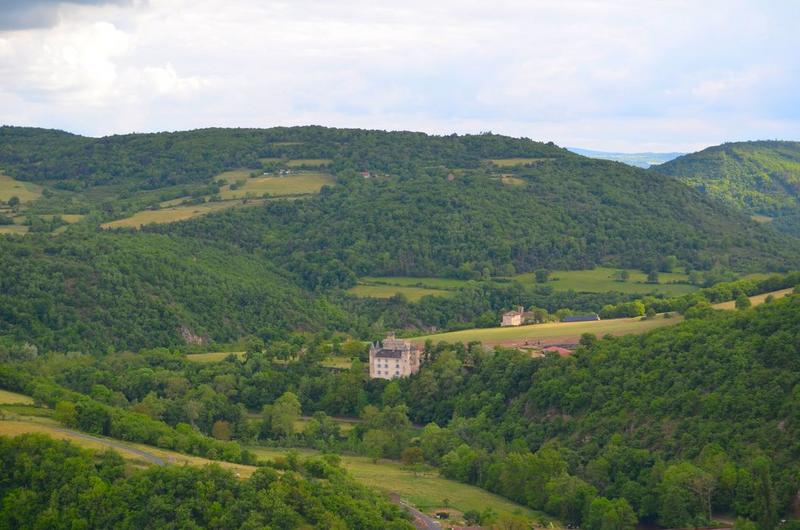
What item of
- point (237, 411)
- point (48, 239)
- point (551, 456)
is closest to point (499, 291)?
point (48, 239)

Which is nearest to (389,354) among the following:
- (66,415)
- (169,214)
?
(66,415)

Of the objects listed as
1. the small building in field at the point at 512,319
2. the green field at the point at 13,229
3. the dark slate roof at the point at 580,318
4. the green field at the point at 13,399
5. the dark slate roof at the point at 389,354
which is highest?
the green field at the point at 13,229

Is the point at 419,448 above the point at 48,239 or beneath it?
beneath

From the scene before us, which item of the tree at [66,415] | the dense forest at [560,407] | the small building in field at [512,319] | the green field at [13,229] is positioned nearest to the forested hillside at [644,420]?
the dense forest at [560,407]

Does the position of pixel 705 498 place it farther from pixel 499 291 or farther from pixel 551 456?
pixel 499 291

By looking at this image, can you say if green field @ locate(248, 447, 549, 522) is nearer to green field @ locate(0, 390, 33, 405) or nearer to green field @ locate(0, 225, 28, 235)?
green field @ locate(0, 390, 33, 405)

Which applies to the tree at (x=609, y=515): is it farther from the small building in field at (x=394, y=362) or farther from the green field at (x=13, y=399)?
the green field at (x=13, y=399)
